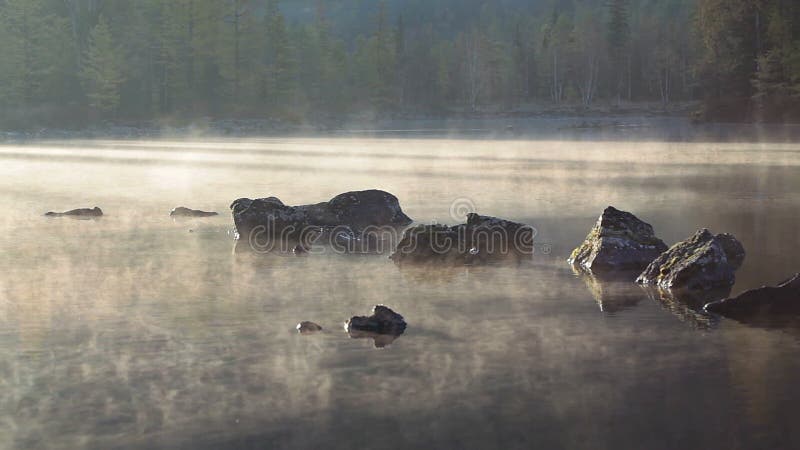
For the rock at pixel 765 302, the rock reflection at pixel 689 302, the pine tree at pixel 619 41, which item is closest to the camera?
the rock reflection at pixel 689 302

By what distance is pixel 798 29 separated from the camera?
72.3 metres

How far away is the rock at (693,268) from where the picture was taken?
1194 centimetres

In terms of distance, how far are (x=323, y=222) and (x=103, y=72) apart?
68.1m

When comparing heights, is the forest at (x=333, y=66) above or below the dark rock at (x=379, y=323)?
above

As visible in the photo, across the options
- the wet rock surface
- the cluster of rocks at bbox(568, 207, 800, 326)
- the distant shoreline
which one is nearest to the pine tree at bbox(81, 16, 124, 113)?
the distant shoreline

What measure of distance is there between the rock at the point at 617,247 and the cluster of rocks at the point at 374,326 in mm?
4294

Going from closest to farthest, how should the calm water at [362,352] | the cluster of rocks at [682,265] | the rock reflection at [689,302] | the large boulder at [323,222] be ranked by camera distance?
1. the calm water at [362,352]
2. the rock reflection at [689,302]
3. the cluster of rocks at [682,265]
4. the large boulder at [323,222]

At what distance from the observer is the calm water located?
7023 millimetres

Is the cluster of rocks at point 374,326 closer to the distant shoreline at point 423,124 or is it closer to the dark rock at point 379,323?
the dark rock at point 379,323

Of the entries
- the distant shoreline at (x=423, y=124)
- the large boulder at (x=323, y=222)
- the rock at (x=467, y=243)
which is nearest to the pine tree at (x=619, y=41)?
the distant shoreline at (x=423, y=124)

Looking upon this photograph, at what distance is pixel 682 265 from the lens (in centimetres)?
1216

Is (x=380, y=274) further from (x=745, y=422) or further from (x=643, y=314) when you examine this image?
(x=745, y=422)

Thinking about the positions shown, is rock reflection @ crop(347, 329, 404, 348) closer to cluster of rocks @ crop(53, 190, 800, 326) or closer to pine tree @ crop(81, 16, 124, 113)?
cluster of rocks @ crop(53, 190, 800, 326)

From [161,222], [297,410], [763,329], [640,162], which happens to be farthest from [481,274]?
[640,162]
